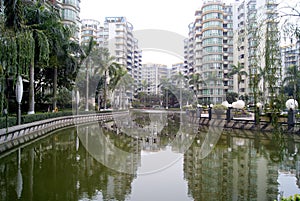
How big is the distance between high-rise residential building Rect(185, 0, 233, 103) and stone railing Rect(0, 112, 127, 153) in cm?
3335

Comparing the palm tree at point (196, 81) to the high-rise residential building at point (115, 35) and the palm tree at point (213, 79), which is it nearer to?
the palm tree at point (213, 79)

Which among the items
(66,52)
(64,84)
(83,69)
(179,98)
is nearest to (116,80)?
(83,69)

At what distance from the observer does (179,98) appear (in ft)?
202

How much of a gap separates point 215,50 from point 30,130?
45260 mm

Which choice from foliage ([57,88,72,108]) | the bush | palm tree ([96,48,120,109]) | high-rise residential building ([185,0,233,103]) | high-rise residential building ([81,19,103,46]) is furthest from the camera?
high-rise residential building ([81,19,103,46])

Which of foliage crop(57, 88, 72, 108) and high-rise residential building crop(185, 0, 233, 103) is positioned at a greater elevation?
high-rise residential building crop(185, 0, 233, 103)

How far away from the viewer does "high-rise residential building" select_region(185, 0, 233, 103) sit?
2121 inches

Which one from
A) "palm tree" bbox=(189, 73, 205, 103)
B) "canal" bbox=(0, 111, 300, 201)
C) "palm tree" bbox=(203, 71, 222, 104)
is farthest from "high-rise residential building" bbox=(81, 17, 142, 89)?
"canal" bbox=(0, 111, 300, 201)

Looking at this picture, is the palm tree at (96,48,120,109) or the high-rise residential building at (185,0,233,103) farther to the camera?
the high-rise residential building at (185,0,233,103)

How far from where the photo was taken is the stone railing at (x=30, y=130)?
445 inches

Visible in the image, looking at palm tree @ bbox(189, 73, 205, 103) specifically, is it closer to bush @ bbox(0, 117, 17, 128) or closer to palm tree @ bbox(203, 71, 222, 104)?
palm tree @ bbox(203, 71, 222, 104)

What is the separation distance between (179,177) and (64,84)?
2353 centimetres

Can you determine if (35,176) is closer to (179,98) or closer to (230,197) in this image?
(230,197)

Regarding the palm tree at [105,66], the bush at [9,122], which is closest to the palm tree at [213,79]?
the palm tree at [105,66]
